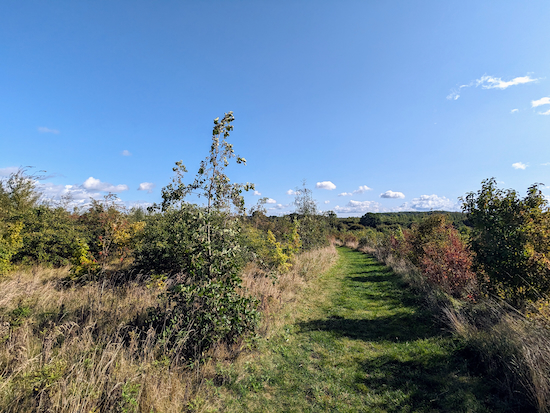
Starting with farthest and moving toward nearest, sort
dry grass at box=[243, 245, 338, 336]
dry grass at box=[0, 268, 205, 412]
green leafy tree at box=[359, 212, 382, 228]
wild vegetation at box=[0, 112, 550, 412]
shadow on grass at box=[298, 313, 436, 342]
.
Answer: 1. green leafy tree at box=[359, 212, 382, 228]
2. dry grass at box=[243, 245, 338, 336]
3. shadow on grass at box=[298, 313, 436, 342]
4. wild vegetation at box=[0, 112, 550, 412]
5. dry grass at box=[0, 268, 205, 412]

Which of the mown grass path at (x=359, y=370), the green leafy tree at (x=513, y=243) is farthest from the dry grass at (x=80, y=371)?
the green leafy tree at (x=513, y=243)

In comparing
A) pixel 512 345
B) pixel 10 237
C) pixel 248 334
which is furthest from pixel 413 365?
pixel 10 237

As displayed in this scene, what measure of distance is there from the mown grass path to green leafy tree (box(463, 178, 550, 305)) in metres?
1.90

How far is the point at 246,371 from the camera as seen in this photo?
4531mm

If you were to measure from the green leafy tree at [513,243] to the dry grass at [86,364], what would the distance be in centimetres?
587

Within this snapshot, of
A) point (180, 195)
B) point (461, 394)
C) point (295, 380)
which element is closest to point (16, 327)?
point (180, 195)

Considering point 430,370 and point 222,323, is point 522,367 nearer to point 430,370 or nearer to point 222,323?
point 430,370

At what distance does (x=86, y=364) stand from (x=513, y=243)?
8473 mm

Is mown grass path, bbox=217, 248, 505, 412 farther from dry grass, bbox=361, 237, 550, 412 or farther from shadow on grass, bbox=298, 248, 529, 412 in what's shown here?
dry grass, bbox=361, 237, 550, 412

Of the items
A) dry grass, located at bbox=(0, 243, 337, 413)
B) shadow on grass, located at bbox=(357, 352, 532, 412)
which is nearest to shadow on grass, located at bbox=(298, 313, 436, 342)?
shadow on grass, located at bbox=(357, 352, 532, 412)

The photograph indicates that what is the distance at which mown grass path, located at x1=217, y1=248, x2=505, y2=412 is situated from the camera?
12.5 feet

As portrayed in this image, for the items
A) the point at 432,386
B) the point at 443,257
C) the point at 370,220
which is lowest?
the point at 432,386

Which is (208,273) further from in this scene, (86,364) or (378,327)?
(378,327)

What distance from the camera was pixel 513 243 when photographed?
5402mm
